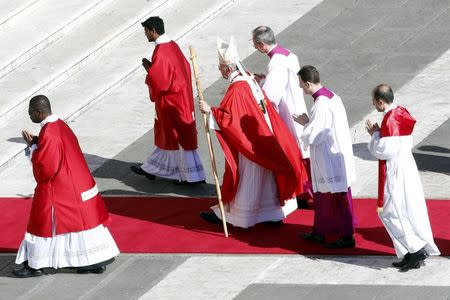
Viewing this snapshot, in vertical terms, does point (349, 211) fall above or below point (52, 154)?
below

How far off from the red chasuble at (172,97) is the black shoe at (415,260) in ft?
11.4

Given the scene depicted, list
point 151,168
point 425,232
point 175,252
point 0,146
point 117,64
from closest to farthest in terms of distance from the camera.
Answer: point 425,232 → point 175,252 → point 151,168 → point 0,146 → point 117,64

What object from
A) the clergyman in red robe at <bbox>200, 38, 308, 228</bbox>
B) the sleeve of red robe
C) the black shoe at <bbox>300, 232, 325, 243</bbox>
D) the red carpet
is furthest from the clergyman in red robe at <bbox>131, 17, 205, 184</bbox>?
the sleeve of red robe

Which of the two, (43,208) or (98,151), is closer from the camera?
(43,208)

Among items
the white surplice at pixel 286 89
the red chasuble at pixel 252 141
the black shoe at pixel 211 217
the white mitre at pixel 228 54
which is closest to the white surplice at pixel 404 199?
the red chasuble at pixel 252 141

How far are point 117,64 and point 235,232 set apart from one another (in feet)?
17.5

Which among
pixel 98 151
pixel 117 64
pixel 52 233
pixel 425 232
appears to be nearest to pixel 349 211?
pixel 425 232

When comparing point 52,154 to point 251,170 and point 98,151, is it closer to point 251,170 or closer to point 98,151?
point 251,170

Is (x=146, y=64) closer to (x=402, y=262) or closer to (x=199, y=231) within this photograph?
(x=199, y=231)

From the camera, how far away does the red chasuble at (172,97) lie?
50.5 ft

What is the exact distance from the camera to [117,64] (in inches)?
749

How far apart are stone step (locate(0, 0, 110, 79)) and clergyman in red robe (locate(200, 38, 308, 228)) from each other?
5534mm

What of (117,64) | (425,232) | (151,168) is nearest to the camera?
(425,232)

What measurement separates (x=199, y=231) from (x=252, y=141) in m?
1.05
